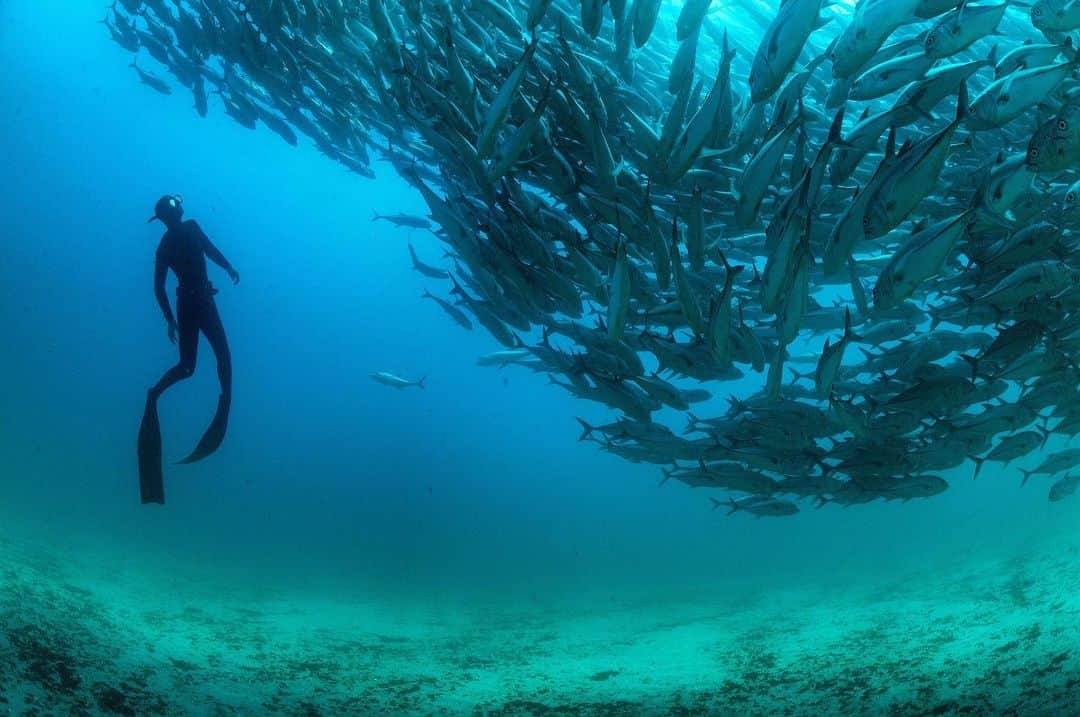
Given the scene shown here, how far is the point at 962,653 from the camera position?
438cm

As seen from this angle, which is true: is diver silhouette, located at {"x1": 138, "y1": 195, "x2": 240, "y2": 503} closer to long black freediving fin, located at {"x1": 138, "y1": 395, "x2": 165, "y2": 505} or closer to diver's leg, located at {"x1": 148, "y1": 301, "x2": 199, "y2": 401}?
diver's leg, located at {"x1": 148, "y1": 301, "x2": 199, "y2": 401}

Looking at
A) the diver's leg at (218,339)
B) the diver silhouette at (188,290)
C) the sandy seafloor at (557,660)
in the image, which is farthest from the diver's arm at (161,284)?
the sandy seafloor at (557,660)

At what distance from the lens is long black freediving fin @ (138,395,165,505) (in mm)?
5782

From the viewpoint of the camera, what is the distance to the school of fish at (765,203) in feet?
10.9

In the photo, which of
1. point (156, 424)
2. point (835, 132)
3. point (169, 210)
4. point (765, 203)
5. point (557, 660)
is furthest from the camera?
point (557, 660)

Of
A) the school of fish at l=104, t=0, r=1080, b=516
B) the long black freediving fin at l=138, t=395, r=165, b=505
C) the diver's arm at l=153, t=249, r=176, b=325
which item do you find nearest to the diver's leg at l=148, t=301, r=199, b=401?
the diver's arm at l=153, t=249, r=176, b=325

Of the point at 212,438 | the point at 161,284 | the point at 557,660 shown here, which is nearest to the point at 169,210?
the point at 161,284

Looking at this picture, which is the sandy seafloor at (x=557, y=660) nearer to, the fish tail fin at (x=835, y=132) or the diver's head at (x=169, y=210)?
the fish tail fin at (x=835, y=132)

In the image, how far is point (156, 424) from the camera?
236 inches

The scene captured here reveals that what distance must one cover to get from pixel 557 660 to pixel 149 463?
496 centimetres

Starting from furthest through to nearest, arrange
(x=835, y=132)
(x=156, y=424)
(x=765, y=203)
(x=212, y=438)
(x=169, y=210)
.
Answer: (x=169, y=210) < (x=765, y=203) < (x=156, y=424) < (x=212, y=438) < (x=835, y=132)

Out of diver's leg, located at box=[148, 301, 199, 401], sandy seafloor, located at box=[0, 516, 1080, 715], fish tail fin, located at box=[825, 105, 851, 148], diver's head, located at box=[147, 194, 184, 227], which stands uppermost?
diver's head, located at box=[147, 194, 184, 227]

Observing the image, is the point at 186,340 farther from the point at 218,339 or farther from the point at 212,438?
the point at 212,438

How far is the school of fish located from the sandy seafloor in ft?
5.52
